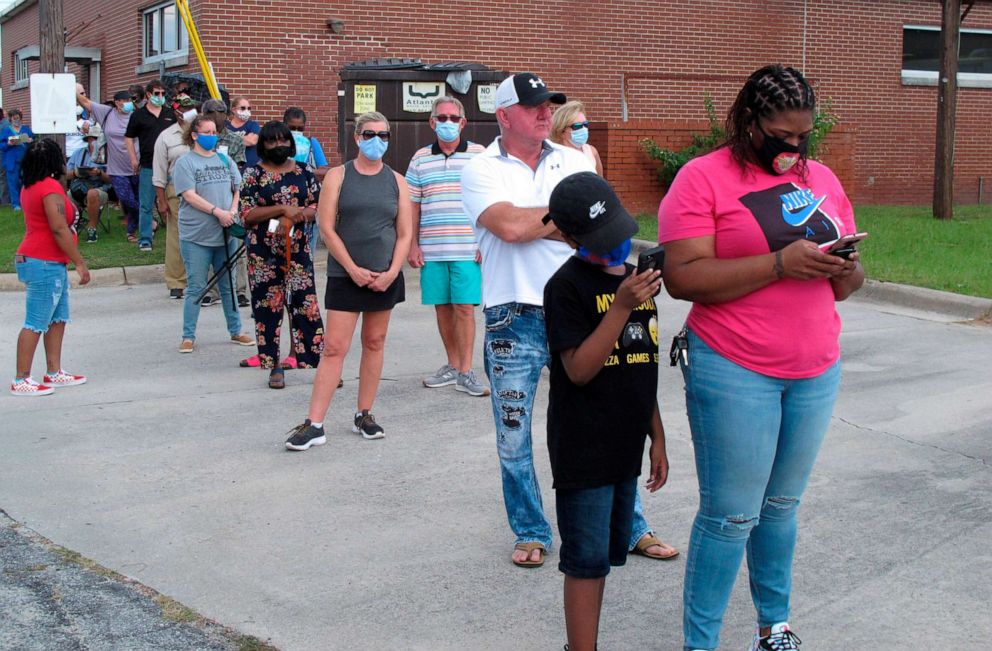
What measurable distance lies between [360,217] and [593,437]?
11.4 ft

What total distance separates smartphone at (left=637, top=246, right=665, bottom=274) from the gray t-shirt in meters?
6.25

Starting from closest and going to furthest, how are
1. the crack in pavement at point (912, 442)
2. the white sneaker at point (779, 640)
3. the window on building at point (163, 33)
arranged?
the white sneaker at point (779, 640), the crack in pavement at point (912, 442), the window on building at point (163, 33)

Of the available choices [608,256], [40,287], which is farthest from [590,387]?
[40,287]

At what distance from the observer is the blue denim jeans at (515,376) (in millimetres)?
4429

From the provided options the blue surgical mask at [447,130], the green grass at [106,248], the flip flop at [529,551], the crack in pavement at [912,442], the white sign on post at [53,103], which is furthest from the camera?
the white sign on post at [53,103]

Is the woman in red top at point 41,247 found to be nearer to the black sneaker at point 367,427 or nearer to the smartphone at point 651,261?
the black sneaker at point 367,427

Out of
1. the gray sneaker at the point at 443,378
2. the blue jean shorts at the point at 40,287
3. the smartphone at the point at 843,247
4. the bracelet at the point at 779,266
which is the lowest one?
the gray sneaker at the point at 443,378

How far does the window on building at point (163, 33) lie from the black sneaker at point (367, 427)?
40.4 feet

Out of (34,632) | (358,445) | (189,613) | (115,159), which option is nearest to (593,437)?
(189,613)

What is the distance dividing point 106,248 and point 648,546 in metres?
10.8

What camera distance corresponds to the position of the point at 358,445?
21.0 feet

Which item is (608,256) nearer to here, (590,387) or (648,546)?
(590,387)

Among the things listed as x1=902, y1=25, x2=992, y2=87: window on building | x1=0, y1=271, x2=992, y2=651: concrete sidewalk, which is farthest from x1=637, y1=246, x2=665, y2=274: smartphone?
x1=902, y1=25, x2=992, y2=87: window on building

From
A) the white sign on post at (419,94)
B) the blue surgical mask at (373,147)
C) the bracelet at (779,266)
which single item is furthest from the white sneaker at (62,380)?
the white sign on post at (419,94)
